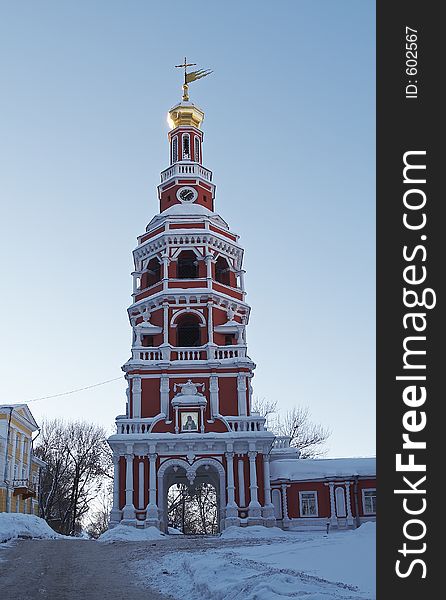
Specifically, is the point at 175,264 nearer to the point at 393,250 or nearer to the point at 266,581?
the point at 266,581

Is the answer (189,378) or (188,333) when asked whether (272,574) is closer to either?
(189,378)

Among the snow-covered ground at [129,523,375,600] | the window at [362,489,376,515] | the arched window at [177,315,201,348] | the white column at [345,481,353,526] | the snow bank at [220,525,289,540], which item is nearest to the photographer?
the snow-covered ground at [129,523,375,600]

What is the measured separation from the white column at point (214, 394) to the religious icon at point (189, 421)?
0.81m

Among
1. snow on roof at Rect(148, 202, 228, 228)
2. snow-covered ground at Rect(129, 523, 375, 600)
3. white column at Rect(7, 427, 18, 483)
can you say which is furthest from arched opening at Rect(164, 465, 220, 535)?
snow-covered ground at Rect(129, 523, 375, 600)

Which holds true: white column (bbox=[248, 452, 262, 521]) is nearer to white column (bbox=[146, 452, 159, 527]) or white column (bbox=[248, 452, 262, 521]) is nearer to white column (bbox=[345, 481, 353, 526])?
white column (bbox=[146, 452, 159, 527])

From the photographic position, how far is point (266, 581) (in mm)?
8633

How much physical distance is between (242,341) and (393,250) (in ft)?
92.5

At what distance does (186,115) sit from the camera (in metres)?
40.8

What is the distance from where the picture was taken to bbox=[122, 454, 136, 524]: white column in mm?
29078

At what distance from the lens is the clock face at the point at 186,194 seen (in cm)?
3772

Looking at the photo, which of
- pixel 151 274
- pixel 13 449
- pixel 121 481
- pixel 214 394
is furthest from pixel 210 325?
pixel 13 449

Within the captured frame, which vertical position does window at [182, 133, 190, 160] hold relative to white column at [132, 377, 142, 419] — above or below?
above

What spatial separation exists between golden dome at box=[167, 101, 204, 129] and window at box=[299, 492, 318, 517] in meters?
22.0

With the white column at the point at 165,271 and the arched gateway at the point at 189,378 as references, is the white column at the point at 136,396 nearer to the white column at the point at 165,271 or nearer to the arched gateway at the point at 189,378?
the arched gateway at the point at 189,378
